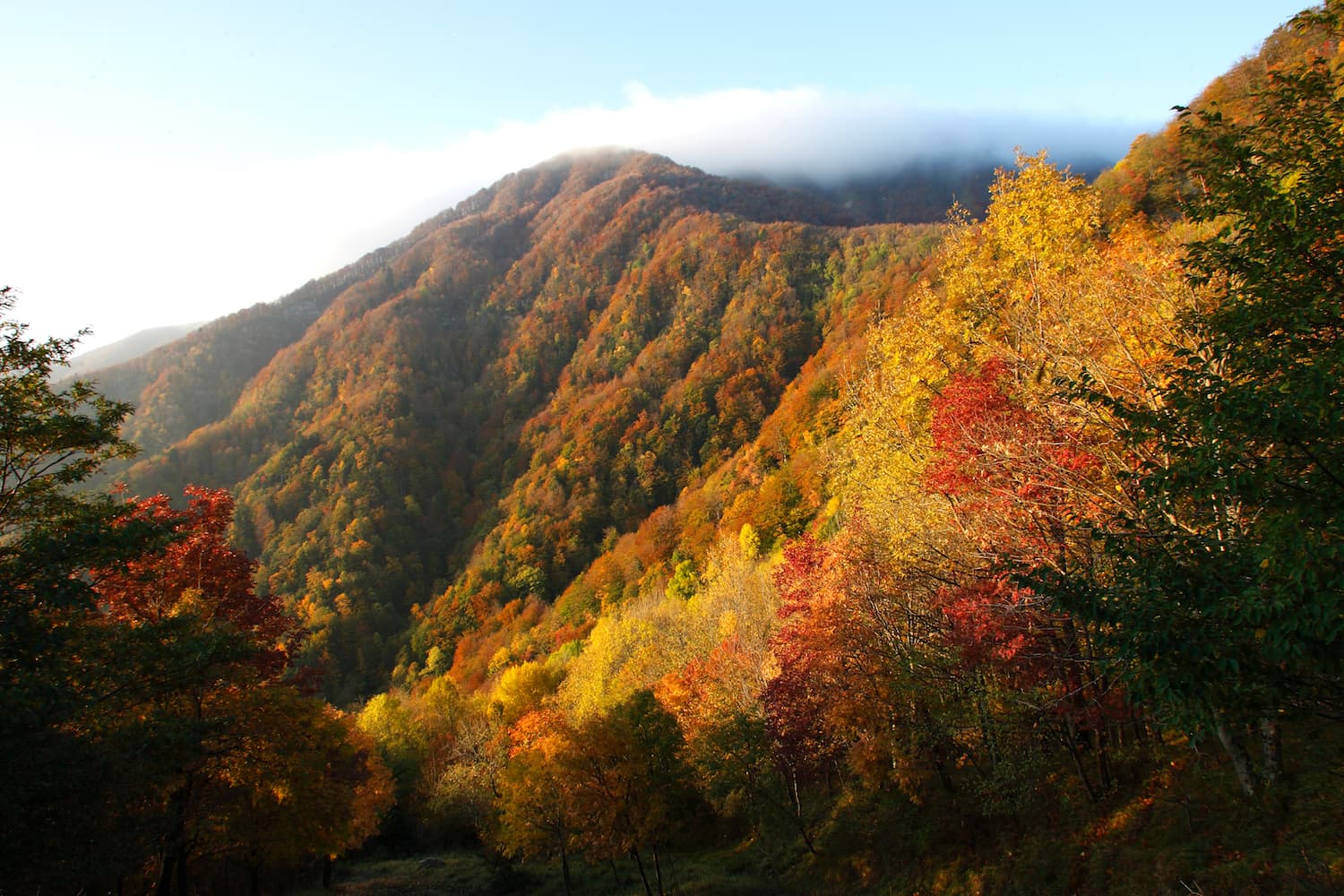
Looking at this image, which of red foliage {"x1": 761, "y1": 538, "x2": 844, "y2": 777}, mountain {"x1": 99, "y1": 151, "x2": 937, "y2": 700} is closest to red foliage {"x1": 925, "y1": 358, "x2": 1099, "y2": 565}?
red foliage {"x1": 761, "y1": 538, "x2": 844, "y2": 777}

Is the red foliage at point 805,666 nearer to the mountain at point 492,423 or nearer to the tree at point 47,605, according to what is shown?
the tree at point 47,605

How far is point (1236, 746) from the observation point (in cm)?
1120

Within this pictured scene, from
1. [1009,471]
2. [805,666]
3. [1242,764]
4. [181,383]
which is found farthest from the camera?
[181,383]

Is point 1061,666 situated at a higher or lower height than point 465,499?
higher

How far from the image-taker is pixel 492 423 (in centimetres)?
17350

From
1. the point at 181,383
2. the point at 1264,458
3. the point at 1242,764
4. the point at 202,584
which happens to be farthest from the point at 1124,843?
the point at 181,383

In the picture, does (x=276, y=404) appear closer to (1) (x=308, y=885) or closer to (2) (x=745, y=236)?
(2) (x=745, y=236)

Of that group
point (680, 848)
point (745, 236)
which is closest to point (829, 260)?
point (745, 236)

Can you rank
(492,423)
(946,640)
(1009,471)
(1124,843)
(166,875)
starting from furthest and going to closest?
(492,423)
(166,875)
(946,640)
(1124,843)
(1009,471)

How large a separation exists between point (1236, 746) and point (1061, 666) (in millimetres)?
2705

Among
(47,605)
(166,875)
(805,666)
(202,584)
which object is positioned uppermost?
(47,605)

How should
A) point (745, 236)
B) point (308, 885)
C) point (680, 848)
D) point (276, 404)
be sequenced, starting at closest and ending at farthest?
point (308, 885), point (680, 848), point (276, 404), point (745, 236)

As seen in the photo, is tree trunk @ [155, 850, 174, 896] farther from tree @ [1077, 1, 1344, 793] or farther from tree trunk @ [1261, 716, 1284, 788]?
→ tree trunk @ [1261, 716, 1284, 788]

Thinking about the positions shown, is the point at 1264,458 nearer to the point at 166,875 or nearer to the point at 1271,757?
the point at 1271,757
